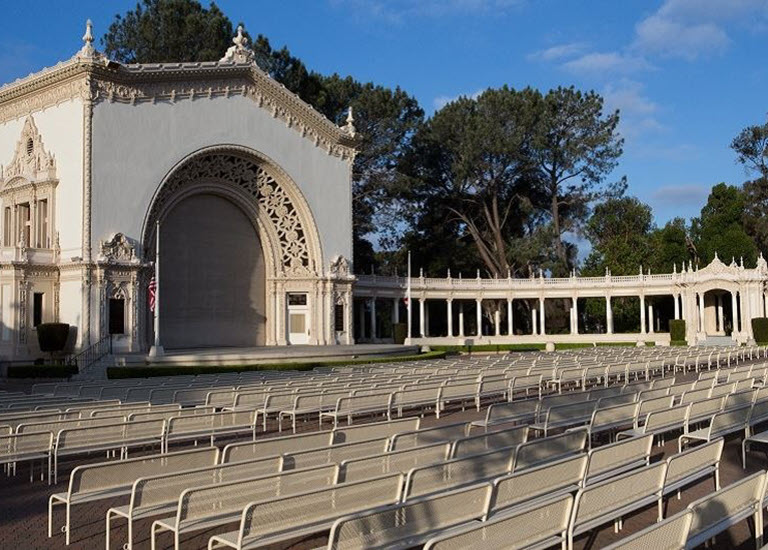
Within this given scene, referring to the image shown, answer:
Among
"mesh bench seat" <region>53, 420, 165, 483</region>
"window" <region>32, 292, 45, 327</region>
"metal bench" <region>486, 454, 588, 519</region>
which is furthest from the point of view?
"window" <region>32, 292, 45, 327</region>

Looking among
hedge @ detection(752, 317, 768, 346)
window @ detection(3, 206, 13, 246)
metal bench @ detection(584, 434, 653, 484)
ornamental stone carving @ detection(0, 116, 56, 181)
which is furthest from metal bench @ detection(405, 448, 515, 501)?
hedge @ detection(752, 317, 768, 346)

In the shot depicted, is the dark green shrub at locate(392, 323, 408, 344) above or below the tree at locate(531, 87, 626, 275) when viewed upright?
below

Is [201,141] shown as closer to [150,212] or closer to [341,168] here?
[150,212]

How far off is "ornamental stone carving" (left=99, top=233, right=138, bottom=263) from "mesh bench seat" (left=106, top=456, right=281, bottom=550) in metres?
28.6

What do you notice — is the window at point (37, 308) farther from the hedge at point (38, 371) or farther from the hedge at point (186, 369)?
the hedge at point (186, 369)

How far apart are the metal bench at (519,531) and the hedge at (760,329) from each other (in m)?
49.1

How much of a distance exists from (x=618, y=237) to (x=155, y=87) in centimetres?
4469

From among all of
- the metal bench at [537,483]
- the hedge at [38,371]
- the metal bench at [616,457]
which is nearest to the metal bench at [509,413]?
the metal bench at [616,457]

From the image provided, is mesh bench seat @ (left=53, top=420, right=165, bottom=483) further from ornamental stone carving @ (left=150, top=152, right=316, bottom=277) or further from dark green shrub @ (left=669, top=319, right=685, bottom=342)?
dark green shrub @ (left=669, top=319, right=685, bottom=342)

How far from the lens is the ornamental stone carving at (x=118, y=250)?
111ft

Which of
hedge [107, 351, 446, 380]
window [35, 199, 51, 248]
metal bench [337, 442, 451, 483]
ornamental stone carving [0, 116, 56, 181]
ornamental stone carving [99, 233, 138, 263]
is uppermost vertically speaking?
ornamental stone carving [0, 116, 56, 181]

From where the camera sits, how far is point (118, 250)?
3459 centimetres

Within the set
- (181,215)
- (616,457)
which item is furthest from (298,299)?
(616,457)

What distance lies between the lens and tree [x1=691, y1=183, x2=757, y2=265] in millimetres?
66625
